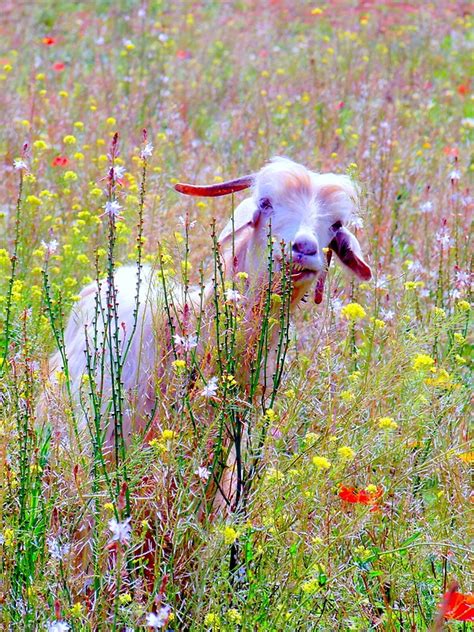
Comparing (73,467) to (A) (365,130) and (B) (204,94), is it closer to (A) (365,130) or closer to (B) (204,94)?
(A) (365,130)

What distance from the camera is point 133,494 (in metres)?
2.74

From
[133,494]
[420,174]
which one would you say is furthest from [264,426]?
[420,174]

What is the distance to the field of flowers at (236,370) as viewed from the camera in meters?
2.41

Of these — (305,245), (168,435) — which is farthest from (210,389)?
(305,245)

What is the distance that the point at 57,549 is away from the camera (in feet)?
7.66

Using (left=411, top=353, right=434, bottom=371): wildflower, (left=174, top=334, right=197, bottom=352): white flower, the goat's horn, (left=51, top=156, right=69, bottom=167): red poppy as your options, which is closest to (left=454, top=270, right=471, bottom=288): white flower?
the goat's horn

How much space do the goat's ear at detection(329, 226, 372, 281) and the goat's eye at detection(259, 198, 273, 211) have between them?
Answer: 0.95ft

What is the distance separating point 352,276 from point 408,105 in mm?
4791

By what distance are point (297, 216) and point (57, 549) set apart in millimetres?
1761

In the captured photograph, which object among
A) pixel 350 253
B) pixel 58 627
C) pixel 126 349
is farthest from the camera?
pixel 350 253

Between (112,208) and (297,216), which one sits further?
(297,216)

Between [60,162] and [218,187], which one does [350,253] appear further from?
[60,162]

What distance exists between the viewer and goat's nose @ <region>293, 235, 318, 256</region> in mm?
3418

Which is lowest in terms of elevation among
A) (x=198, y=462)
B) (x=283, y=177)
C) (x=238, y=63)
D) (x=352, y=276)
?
(x=198, y=462)
